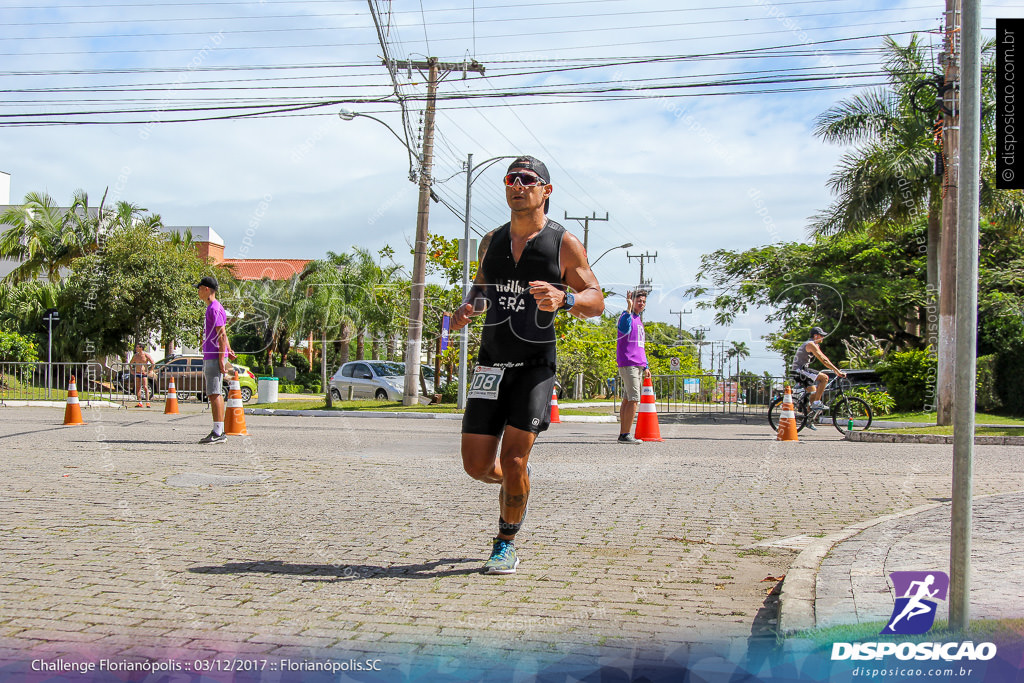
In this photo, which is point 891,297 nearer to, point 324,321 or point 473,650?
point 473,650

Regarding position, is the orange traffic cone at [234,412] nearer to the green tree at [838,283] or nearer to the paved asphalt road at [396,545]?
the paved asphalt road at [396,545]

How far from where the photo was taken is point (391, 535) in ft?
18.6

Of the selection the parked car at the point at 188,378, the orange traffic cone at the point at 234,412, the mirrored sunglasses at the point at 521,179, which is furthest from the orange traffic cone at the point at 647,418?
the parked car at the point at 188,378

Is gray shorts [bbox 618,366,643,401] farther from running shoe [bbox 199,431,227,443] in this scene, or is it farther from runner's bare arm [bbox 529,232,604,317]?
runner's bare arm [bbox 529,232,604,317]

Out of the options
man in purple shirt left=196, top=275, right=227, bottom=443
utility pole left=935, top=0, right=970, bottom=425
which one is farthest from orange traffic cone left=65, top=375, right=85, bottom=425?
utility pole left=935, top=0, right=970, bottom=425

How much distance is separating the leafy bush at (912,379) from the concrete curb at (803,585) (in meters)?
17.5

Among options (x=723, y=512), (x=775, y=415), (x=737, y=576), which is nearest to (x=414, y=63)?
(x=775, y=415)

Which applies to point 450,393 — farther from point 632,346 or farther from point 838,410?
point 632,346

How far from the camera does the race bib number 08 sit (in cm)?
470

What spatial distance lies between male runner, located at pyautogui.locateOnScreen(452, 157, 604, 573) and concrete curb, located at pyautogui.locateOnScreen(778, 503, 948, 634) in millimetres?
1361

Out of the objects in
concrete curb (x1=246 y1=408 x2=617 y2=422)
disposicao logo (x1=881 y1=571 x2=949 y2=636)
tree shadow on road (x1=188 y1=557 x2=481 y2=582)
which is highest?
disposicao logo (x1=881 y1=571 x2=949 y2=636)

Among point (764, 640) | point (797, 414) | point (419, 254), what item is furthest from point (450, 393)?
point (764, 640)

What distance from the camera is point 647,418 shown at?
1252cm

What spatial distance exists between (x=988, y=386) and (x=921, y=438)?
37.1 ft
